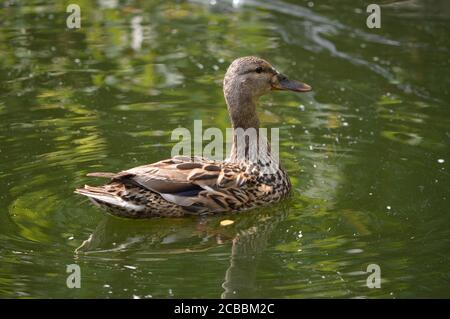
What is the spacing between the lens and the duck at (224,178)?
9.05m

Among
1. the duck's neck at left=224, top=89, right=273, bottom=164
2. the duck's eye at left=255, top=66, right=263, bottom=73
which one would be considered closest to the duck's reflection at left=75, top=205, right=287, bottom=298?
the duck's neck at left=224, top=89, right=273, bottom=164

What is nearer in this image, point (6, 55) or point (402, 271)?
point (402, 271)

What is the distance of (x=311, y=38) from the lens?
1432 cm

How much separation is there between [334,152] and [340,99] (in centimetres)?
169

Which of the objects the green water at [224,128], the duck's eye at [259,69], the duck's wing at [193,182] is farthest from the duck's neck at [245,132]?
the green water at [224,128]

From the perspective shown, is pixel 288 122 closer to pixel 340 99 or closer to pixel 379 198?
pixel 340 99

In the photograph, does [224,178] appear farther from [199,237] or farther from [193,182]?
[199,237]

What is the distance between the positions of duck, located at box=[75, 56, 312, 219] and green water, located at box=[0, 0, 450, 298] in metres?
0.16

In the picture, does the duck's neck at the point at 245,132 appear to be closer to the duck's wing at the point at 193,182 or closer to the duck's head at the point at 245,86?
the duck's head at the point at 245,86

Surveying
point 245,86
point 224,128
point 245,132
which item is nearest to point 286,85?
point 245,86

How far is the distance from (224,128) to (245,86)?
→ 4.59ft

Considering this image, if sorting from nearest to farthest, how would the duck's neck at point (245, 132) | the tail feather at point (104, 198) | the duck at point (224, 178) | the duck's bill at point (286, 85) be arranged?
the tail feather at point (104, 198) → the duck at point (224, 178) → the duck's neck at point (245, 132) → the duck's bill at point (286, 85)

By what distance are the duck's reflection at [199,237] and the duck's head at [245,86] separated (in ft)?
3.25
